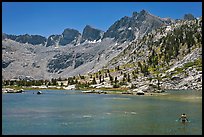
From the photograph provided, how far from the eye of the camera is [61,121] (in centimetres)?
5397

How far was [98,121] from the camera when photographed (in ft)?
176

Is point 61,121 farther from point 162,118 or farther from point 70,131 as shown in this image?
point 162,118

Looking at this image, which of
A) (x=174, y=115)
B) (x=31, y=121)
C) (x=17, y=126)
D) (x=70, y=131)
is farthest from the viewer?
(x=174, y=115)

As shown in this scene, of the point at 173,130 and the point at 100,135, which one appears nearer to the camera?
the point at 100,135

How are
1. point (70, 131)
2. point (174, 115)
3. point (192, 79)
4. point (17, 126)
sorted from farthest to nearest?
point (192, 79), point (174, 115), point (17, 126), point (70, 131)

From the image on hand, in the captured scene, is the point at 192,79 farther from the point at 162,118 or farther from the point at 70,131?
the point at 70,131

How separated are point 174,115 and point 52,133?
2827 centimetres

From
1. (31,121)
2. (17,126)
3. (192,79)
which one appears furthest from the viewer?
(192,79)

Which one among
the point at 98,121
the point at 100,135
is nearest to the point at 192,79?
the point at 98,121

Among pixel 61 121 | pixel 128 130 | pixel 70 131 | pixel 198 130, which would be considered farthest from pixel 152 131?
pixel 61 121

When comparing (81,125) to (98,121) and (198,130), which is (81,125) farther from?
(198,130)

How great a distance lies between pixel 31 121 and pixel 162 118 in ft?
75.6

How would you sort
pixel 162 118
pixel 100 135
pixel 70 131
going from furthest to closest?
pixel 162 118 < pixel 70 131 < pixel 100 135

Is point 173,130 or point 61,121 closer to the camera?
point 173,130
